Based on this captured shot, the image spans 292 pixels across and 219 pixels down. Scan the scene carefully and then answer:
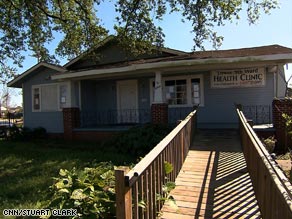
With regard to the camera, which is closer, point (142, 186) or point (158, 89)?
point (142, 186)

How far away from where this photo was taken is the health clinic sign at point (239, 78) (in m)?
11.4

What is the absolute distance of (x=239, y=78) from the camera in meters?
11.6

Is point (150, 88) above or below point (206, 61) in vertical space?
below

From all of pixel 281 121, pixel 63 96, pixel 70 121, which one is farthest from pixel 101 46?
pixel 281 121

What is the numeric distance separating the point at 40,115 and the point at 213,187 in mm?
12526

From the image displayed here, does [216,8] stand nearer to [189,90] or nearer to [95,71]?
[189,90]

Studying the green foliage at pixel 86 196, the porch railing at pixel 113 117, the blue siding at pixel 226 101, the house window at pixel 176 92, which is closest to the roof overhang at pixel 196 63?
the blue siding at pixel 226 101

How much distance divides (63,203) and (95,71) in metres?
9.54

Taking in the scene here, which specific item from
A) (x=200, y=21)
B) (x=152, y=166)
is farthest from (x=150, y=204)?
(x=200, y=21)

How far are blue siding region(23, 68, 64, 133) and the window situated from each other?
25 cm

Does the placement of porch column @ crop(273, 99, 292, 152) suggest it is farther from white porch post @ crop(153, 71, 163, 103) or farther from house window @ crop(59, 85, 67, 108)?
house window @ crop(59, 85, 67, 108)

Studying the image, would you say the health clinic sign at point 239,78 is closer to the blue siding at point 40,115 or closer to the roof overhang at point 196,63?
the roof overhang at point 196,63

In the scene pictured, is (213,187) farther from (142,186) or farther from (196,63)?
(196,63)

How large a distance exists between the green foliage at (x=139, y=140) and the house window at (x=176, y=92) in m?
3.29
